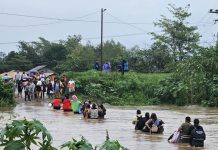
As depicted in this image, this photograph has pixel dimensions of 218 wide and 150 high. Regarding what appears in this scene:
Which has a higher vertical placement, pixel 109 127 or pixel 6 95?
pixel 6 95

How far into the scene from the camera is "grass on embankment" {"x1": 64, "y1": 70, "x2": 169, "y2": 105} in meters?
37.3

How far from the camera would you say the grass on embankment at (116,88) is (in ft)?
123

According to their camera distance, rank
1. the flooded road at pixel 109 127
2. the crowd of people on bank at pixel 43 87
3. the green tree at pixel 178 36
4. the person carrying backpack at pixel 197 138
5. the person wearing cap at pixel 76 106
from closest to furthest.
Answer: the person carrying backpack at pixel 197 138 < the flooded road at pixel 109 127 < the person wearing cap at pixel 76 106 < the crowd of people on bank at pixel 43 87 < the green tree at pixel 178 36

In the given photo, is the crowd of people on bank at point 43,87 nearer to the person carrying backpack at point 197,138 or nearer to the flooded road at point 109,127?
the flooded road at point 109,127

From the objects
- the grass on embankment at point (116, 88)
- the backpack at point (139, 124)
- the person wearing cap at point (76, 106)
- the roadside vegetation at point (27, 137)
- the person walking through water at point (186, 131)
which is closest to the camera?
the roadside vegetation at point (27, 137)

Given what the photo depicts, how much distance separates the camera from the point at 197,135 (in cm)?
1625

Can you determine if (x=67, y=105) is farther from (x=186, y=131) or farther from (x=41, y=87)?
(x=186, y=131)

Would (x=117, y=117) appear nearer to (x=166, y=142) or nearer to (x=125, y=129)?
(x=125, y=129)

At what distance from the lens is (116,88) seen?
3853 centimetres

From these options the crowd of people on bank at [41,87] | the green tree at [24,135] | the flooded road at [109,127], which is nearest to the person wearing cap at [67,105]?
the flooded road at [109,127]

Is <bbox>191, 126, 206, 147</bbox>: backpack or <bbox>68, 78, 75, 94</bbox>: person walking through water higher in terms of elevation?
<bbox>68, 78, 75, 94</bbox>: person walking through water

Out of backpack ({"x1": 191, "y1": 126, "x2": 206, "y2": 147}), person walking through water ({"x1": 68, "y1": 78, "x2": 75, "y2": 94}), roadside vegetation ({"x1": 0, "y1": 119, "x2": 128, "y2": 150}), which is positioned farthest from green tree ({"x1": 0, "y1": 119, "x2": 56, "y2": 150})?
person walking through water ({"x1": 68, "y1": 78, "x2": 75, "y2": 94})

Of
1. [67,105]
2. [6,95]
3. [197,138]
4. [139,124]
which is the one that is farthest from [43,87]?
[197,138]

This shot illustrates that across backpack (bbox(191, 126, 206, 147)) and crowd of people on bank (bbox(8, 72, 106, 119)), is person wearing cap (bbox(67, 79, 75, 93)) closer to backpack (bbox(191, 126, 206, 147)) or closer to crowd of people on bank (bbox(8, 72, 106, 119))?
crowd of people on bank (bbox(8, 72, 106, 119))
